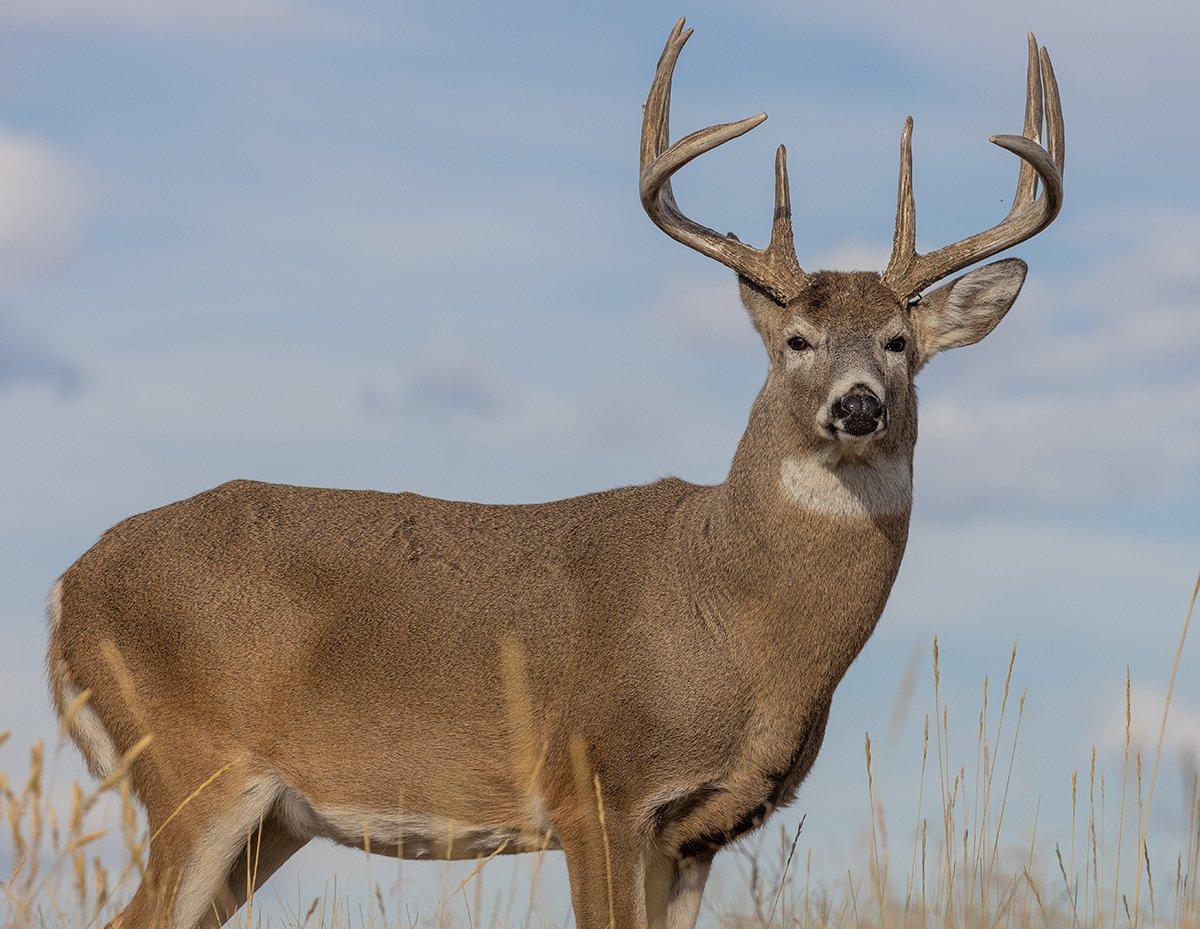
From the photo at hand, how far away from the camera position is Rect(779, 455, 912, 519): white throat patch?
620 centimetres

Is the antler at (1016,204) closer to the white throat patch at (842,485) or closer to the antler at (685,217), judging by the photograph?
the antler at (685,217)

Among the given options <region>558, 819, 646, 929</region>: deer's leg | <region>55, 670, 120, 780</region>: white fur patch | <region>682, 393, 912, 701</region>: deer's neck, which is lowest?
<region>558, 819, 646, 929</region>: deer's leg

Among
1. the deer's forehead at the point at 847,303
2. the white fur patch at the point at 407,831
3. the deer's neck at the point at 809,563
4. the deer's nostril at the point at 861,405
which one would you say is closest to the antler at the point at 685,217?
the deer's forehead at the point at 847,303

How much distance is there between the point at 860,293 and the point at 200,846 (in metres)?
3.61

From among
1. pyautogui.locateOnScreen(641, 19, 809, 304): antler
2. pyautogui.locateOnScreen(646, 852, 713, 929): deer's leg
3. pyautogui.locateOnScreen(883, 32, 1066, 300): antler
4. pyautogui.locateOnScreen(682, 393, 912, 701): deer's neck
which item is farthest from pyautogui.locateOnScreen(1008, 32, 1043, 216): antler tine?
pyautogui.locateOnScreen(646, 852, 713, 929): deer's leg

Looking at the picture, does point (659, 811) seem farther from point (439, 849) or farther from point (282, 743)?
point (282, 743)

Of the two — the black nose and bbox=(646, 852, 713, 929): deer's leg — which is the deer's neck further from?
bbox=(646, 852, 713, 929): deer's leg

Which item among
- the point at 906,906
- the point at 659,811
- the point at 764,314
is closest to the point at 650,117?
the point at 764,314

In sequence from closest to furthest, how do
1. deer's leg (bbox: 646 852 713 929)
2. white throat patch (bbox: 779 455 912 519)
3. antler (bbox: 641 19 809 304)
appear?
white throat patch (bbox: 779 455 912 519)
deer's leg (bbox: 646 852 713 929)
antler (bbox: 641 19 809 304)

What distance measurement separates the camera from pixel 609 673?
247 inches

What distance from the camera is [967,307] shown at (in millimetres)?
6898

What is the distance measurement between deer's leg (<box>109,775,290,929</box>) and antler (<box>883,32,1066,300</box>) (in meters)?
3.53

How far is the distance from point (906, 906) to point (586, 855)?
4.42 feet

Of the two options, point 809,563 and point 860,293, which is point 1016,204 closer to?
point 860,293
